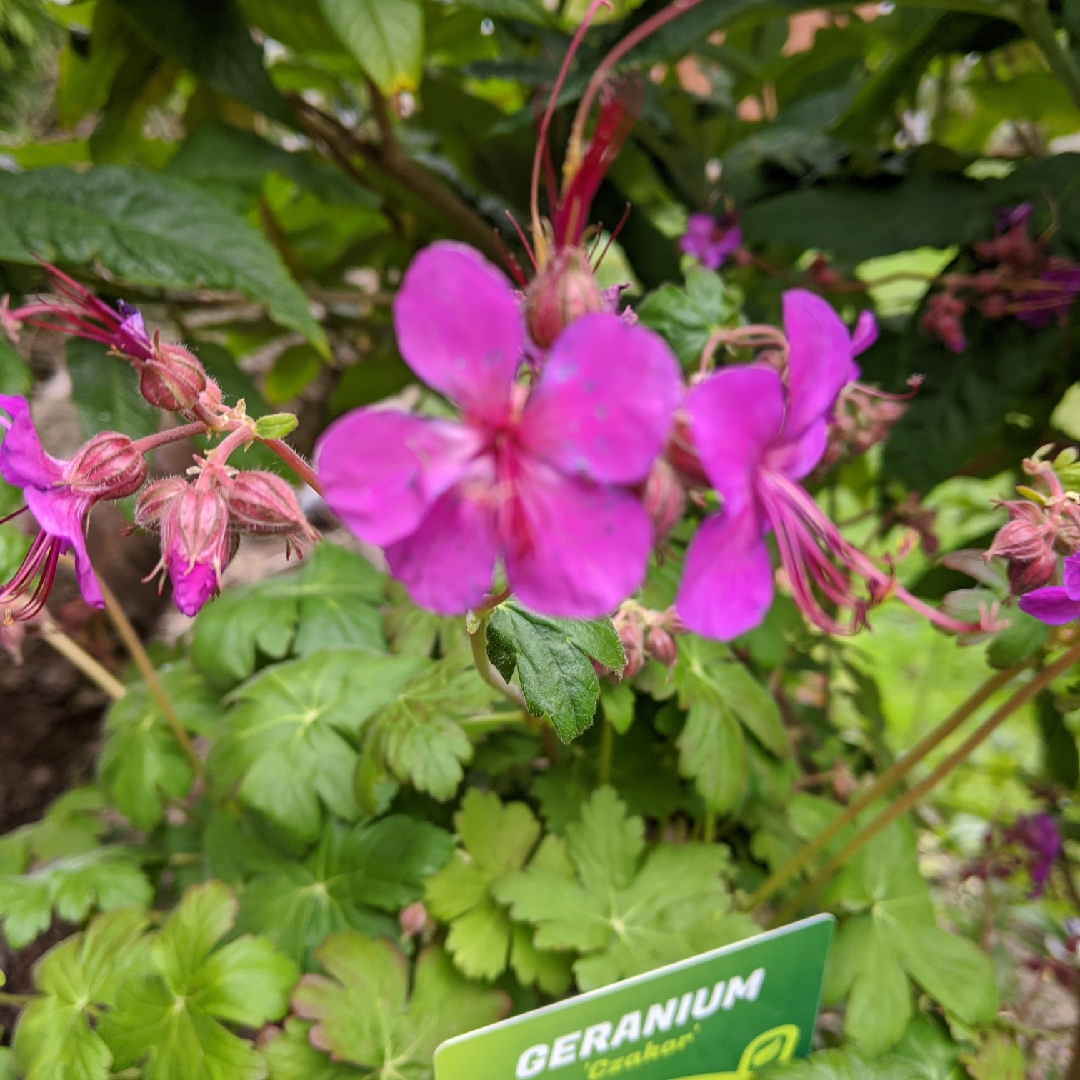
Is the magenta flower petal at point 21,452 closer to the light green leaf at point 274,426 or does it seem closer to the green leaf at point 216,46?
the light green leaf at point 274,426

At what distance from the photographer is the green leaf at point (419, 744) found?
689mm

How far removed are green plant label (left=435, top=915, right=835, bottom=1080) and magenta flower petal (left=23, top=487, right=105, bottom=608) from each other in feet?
1.28

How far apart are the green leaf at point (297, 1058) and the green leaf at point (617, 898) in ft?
0.64

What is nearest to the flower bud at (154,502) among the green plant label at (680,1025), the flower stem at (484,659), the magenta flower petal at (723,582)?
the flower stem at (484,659)

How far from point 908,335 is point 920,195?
0.16m

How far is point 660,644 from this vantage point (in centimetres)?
63

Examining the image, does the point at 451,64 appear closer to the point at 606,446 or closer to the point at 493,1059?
the point at 606,446

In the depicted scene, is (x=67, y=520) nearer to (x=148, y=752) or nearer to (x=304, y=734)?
(x=304, y=734)

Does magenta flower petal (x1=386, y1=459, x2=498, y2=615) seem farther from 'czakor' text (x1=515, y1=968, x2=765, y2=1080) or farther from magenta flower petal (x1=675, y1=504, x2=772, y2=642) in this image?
'czakor' text (x1=515, y1=968, x2=765, y2=1080)

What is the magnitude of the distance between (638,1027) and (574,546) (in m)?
0.50

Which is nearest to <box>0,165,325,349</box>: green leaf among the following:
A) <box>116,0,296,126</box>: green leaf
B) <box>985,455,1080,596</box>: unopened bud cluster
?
<box>116,0,296,126</box>: green leaf

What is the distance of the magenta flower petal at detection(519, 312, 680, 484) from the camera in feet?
0.94

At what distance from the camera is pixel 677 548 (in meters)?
0.89

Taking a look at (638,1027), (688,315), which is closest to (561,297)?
(688,315)
